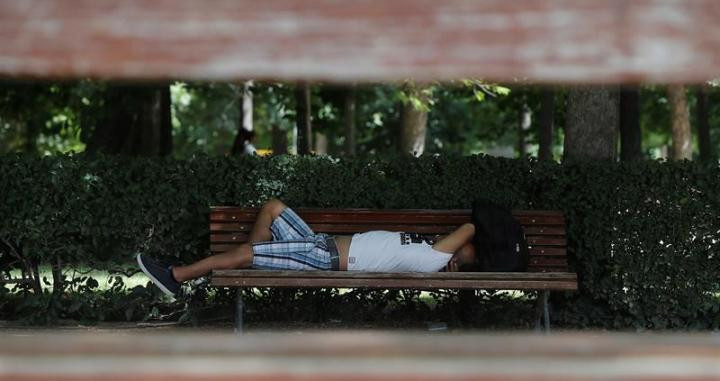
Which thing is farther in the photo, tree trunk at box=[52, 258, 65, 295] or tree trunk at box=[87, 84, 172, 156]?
tree trunk at box=[87, 84, 172, 156]

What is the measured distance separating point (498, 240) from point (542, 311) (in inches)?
27.5

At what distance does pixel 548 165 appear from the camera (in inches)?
335

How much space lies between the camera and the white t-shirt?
752 cm

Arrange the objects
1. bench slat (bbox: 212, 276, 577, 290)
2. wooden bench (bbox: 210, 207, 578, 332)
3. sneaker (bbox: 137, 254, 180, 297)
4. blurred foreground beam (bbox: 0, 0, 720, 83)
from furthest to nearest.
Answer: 1. wooden bench (bbox: 210, 207, 578, 332)
2. sneaker (bbox: 137, 254, 180, 297)
3. bench slat (bbox: 212, 276, 577, 290)
4. blurred foreground beam (bbox: 0, 0, 720, 83)

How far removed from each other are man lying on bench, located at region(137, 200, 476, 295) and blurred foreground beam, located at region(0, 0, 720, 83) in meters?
5.38

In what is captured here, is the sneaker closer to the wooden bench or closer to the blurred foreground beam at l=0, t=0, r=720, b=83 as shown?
the wooden bench

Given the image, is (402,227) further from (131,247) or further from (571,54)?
(571,54)

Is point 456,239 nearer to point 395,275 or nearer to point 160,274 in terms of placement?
point 395,275

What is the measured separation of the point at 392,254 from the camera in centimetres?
757

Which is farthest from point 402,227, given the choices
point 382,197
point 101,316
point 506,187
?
point 101,316

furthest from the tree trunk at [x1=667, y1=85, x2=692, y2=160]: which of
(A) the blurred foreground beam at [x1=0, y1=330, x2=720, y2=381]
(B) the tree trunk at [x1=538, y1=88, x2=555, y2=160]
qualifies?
(A) the blurred foreground beam at [x1=0, y1=330, x2=720, y2=381]

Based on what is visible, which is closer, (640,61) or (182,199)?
(640,61)

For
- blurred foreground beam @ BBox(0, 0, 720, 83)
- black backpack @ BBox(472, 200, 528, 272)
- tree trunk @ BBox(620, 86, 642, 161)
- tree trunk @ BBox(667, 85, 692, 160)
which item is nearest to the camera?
blurred foreground beam @ BBox(0, 0, 720, 83)

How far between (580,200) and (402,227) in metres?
1.47
